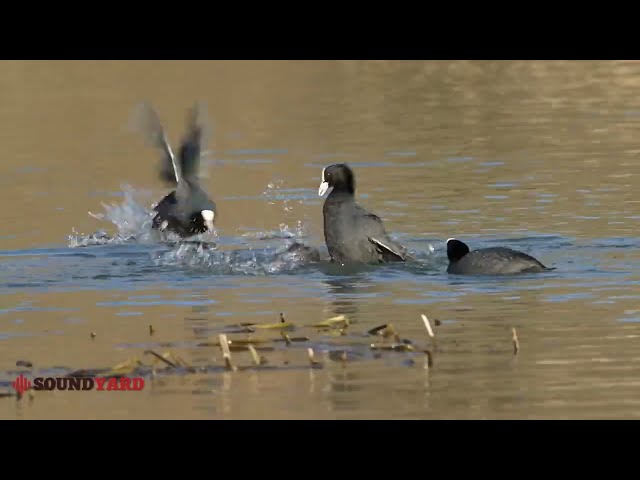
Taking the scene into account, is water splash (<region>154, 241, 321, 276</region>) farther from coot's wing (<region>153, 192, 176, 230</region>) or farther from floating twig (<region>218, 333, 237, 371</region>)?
floating twig (<region>218, 333, 237, 371</region>)

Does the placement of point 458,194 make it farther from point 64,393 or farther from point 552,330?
point 64,393

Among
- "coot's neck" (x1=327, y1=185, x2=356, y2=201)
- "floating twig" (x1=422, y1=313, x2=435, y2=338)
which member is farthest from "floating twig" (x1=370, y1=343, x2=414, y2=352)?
"coot's neck" (x1=327, y1=185, x2=356, y2=201)

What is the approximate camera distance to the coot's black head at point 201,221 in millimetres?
14758

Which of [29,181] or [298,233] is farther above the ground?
[29,181]

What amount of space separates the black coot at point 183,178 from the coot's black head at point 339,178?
1.89 meters

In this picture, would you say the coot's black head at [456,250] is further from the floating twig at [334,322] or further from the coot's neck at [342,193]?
the floating twig at [334,322]

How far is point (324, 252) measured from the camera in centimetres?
1428

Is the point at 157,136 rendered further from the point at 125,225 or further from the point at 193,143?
the point at 125,225

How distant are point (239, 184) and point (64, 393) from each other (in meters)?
10.1

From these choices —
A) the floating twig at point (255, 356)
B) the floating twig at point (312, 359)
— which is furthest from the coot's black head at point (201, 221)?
A: the floating twig at point (312, 359)

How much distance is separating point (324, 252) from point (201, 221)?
1.40 meters

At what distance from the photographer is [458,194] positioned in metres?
16.7

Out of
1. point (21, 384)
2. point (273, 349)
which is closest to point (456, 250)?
point (273, 349)
